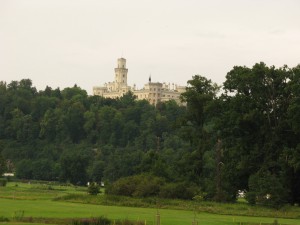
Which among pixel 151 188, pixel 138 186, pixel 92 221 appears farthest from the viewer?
pixel 138 186

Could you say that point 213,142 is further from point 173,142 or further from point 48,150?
point 48,150

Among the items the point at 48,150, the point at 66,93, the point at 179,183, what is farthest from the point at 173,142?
the point at 179,183

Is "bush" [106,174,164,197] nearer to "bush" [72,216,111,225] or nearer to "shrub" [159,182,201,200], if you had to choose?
"shrub" [159,182,201,200]

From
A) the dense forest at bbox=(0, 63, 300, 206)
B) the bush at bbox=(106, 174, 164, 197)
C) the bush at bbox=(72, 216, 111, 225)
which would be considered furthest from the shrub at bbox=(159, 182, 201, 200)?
the bush at bbox=(72, 216, 111, 225)

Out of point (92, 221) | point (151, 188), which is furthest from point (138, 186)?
point (92, 221)

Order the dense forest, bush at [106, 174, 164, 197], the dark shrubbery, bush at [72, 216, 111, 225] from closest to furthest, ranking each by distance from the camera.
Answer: bush at [72, 216, 111, 225] < the dense forest < the dark shrubbery < bush at [106, 174, 164, 197]

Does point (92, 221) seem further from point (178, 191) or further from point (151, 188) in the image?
point (151, 188)

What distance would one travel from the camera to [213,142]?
67625 mm

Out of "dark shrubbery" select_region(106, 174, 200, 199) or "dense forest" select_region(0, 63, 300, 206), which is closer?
"dense forest" select_region(0, 63, 300, 206)

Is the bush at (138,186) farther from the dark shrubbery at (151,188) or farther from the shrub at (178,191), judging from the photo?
the shrub at (178,191)

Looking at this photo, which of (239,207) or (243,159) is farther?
(243,159)

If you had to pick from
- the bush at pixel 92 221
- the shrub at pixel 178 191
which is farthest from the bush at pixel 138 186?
the bush at pixel 92 221

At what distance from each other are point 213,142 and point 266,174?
34.6 feet

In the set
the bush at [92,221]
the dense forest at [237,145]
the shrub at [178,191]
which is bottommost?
the bush at [92,221]
